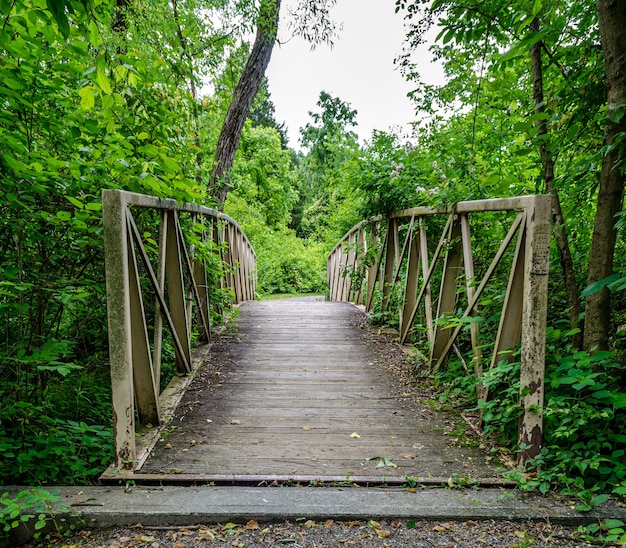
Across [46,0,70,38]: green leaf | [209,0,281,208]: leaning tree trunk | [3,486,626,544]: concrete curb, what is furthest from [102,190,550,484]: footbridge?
[209,0,281,208]: leaning tree trunk

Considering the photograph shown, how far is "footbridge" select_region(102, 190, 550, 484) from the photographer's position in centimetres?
207

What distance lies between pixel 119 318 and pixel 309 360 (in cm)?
217

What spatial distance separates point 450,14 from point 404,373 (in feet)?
8.88

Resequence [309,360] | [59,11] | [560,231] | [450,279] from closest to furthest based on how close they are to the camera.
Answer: [59,11] < [560,231] < [450,279] < [309,360]

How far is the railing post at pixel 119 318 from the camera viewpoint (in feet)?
6.61

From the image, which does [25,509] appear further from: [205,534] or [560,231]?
[560,231]

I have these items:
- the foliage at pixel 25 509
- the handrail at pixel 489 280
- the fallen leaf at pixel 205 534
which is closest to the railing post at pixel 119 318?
the foliage at pixel 25 509

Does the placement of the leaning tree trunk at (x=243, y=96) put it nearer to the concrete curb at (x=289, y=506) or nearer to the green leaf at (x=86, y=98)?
the green leaf at (x=86, y=98)

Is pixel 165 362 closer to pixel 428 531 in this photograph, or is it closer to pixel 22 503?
pixel 22 503

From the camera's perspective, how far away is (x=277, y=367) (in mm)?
3715

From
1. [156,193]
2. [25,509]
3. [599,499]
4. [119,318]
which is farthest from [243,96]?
[599,499]

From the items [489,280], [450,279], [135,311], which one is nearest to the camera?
[135,311]

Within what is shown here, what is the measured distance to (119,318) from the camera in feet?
6.70

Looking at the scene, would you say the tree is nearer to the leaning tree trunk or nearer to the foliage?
the leaning tree trunk
